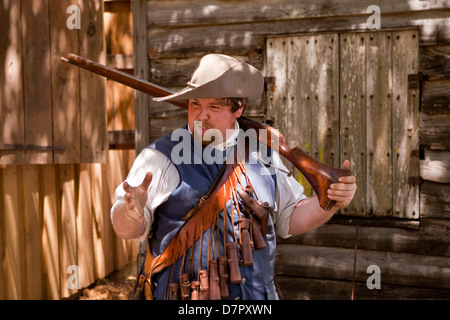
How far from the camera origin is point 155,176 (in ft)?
8.07

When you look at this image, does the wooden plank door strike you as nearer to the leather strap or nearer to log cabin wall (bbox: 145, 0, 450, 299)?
log cabin wall (bbox: 145, 0, 450, 299)

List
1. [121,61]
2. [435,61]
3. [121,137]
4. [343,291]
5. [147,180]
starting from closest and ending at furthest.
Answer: [147,180], [435,61], [343,291], [121,137], [121,61]

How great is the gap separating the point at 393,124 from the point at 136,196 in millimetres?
3064

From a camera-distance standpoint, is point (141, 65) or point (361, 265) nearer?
point (361, 265)

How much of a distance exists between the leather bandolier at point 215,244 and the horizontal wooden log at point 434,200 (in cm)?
256

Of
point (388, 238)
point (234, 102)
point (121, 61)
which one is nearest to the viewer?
point (234, 102)

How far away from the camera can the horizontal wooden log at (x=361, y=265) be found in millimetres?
4613

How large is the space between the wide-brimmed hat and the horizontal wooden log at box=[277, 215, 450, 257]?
258cm

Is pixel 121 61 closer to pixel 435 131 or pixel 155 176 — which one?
pixel 435 131

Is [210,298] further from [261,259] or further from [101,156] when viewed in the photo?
[101,156]

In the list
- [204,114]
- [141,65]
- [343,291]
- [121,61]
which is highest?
[121,61]

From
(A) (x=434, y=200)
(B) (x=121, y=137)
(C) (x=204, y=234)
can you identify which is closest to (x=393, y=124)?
(A) (x=434, y=200)

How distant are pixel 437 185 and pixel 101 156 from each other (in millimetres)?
3205

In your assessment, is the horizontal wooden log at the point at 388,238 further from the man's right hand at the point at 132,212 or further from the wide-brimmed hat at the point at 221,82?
the man's right hand at the point at 132,212
